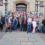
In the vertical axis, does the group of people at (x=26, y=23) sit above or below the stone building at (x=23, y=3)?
below

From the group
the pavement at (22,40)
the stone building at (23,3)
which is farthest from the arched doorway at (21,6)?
the pavement at (22,40)

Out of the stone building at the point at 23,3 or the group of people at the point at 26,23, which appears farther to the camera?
the stone building at the point at 23,3

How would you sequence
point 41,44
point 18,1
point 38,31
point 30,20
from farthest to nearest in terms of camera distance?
point 18,1 < point 38,31 < point 30,20 < point 41,44

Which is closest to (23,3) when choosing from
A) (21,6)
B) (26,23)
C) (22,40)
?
(21,6)

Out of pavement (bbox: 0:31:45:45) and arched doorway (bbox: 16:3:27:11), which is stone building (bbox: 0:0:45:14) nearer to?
arched doorway (bbox: 16:3:27:11)

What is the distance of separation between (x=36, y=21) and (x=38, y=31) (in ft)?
3.52

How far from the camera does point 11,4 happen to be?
43.8 feet

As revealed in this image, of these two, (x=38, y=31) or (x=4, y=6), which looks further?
(x=4, y=6)

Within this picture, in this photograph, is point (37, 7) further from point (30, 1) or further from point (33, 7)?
point (30, 1)

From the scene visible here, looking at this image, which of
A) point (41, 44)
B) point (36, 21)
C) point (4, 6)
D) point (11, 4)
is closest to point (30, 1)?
point (11, 4)

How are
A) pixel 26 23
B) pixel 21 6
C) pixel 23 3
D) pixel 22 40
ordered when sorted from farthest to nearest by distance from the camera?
pixel 21 6 < pixel 23 3 < pixel 26 23 < pixel 22 40

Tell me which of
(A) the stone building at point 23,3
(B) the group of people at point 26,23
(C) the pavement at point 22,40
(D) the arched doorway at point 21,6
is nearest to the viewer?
(C) the pavement at point 22,40

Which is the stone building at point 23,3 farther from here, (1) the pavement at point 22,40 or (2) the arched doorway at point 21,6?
(1) the pavement at point 22,40

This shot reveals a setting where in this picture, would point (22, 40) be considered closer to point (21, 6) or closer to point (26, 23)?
point (26, 23)
